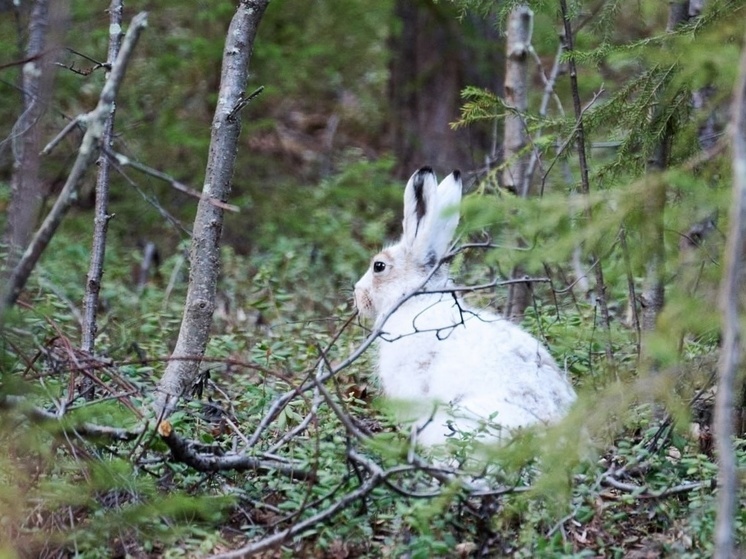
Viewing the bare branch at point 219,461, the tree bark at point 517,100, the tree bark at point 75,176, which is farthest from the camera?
the tree bark at point 517,100

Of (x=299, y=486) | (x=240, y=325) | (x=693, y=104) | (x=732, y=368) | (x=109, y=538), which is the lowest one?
(x=109, y=538)

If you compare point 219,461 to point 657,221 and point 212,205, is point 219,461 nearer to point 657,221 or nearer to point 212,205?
point 212,205

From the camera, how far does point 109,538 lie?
15.3 ft

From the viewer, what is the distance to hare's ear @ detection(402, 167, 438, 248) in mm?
7133

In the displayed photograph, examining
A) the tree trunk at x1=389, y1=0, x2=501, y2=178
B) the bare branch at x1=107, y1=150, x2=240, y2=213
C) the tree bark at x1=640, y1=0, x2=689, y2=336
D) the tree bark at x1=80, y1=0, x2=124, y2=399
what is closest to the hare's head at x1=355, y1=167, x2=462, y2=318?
the tree bark at x1=640, y1=0, x2=689, y2=336

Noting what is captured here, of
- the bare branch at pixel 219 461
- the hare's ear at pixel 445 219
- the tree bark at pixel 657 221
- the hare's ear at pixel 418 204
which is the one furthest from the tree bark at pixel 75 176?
the hare's ear at pixel 418 204

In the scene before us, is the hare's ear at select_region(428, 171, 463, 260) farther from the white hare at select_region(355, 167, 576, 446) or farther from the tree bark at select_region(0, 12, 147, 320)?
the tree bark at select_region(0, 12, 147, 320)

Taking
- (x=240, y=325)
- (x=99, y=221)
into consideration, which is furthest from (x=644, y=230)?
(x=240, y=325)

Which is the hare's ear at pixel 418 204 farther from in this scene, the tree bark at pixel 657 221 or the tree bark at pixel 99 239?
the tree bark at pixel 99 239

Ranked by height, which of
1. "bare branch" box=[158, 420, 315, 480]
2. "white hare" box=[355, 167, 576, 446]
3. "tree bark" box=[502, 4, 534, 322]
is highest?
"tree bark" box=[502, 4, 534, 322]

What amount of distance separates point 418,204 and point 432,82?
563 centimetres

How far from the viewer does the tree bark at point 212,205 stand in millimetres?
6098

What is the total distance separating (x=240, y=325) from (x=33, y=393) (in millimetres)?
3871

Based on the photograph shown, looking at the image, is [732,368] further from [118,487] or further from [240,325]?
[240,325]
